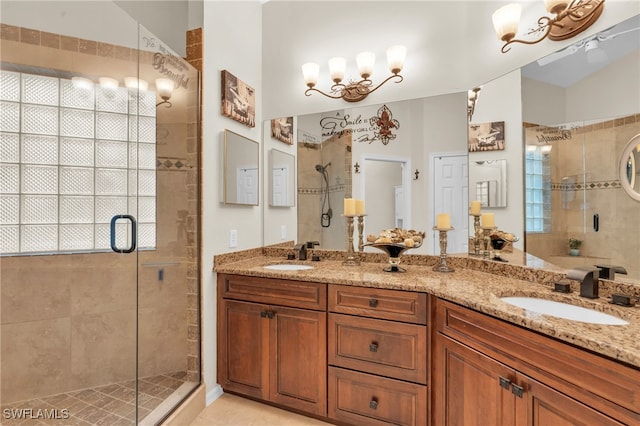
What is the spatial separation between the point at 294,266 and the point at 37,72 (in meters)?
1.96

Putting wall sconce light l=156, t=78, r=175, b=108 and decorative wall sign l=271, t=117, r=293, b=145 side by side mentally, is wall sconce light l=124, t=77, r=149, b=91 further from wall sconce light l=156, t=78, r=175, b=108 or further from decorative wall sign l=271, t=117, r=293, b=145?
decorative wall sign l=271, t=117, r=293, b=145

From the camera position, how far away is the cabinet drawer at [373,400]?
1.62m

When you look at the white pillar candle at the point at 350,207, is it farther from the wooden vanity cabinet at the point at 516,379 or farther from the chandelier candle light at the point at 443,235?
the wooden vanity cabinet at the point at 516,379

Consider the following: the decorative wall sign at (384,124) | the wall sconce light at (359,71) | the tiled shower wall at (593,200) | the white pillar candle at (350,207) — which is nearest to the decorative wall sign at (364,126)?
the decorative wall sign at (384,124)

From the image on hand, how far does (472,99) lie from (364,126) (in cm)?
76

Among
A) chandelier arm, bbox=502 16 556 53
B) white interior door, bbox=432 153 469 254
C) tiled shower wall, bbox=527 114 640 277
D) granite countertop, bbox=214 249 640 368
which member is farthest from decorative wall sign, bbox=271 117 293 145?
tiled shower wall, bbox=527 114 640 277

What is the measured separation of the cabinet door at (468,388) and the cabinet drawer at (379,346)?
9 cm

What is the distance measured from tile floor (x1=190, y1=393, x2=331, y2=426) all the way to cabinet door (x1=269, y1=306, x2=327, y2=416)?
0.09 metres

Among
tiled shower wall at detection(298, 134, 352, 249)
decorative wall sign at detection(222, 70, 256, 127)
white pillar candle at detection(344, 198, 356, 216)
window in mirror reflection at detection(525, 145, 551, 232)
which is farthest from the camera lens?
tiled shower wall at detection(298, 134, 352, 249)

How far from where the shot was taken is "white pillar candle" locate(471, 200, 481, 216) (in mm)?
2090

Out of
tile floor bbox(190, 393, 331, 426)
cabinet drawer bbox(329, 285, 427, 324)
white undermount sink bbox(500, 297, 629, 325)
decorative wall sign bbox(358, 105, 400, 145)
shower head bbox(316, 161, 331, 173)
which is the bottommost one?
tile floor bbox(190, 393, 331, 426)

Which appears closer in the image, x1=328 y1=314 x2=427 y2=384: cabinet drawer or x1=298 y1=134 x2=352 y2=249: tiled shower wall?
x1=328 y1=314 x2=427 y2=384: cabinet drawer

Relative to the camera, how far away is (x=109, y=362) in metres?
1.94

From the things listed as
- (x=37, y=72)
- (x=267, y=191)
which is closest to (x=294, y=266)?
(x=267, y=191)
